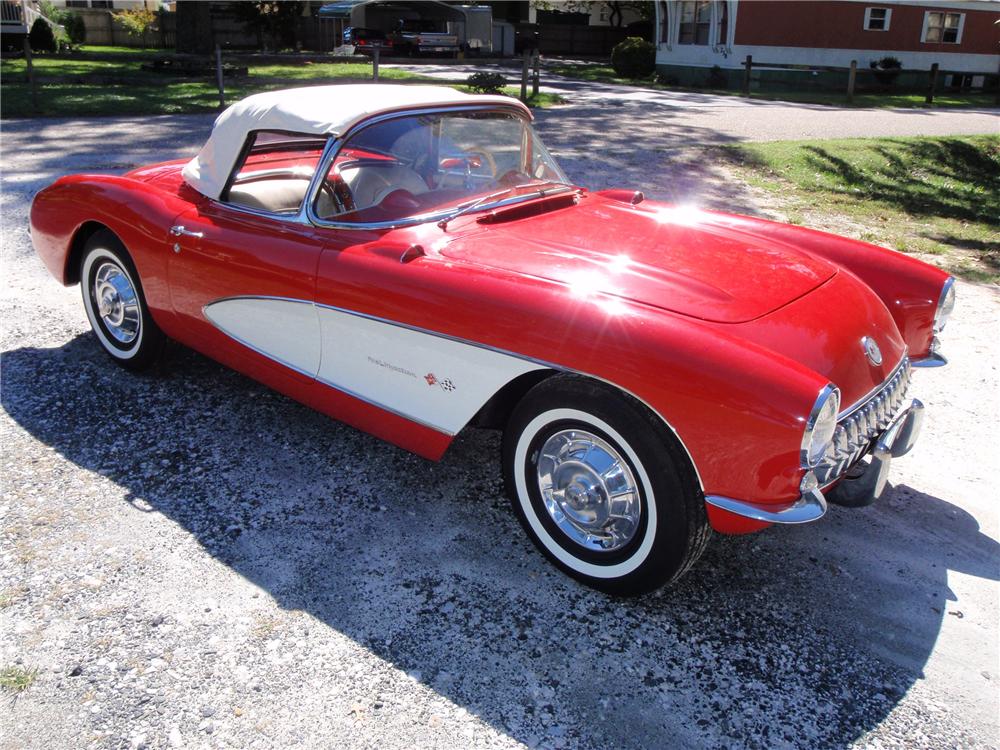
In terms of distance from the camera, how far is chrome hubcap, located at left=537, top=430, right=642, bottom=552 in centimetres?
263

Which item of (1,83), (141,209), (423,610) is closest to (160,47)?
(1,83)

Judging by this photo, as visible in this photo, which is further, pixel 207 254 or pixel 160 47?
pixel 160 47

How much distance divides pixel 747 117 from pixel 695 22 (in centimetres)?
1292

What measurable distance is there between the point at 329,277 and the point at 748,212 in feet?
20.3

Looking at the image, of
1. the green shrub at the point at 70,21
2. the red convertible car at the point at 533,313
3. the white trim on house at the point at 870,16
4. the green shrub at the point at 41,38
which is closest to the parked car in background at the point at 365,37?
the green shrub at the point at 41,38

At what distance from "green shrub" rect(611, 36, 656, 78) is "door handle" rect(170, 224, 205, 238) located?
25602 mm

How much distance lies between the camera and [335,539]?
3.07 metres

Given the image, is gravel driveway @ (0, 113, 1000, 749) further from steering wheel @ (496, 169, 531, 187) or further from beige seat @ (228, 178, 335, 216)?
steering wheel @ (496, 169, 531, 187)

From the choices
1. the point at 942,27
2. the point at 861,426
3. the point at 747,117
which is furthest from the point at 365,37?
the point at 861,426

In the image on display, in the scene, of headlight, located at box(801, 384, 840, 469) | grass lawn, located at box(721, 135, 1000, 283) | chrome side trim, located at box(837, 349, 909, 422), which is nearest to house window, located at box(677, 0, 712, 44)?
grass lawn, located at box(721, 135, 1000, 283)

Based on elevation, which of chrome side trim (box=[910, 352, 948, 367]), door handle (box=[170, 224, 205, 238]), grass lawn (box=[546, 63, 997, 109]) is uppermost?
grass lawn (box=[546, 63, 997, 109])

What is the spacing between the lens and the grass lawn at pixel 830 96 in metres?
19.9

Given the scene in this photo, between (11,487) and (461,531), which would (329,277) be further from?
(11,487)

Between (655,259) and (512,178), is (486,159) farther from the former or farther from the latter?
(655,259)
